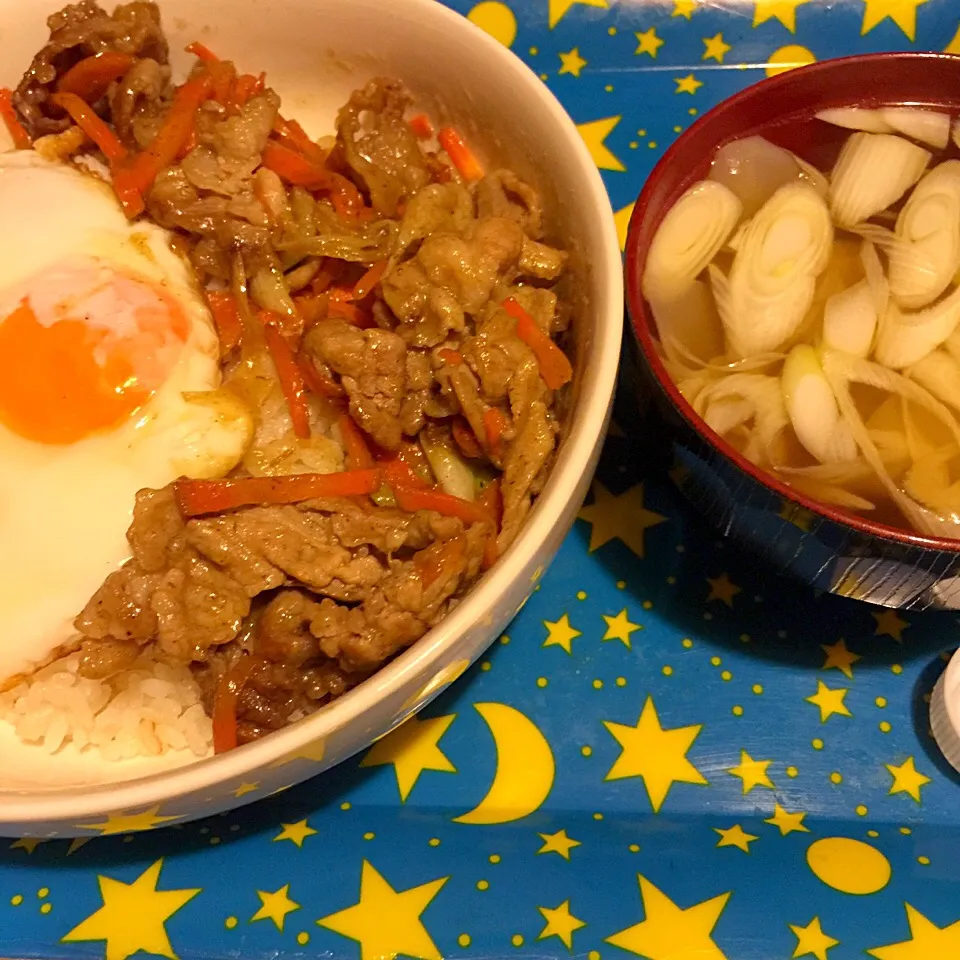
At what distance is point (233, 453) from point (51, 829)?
660 mm

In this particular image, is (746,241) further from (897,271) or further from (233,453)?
(233,453)

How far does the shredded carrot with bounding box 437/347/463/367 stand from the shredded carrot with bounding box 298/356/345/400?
0.19 meters

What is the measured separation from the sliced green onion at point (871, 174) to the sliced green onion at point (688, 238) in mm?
214

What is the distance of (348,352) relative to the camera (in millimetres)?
1479

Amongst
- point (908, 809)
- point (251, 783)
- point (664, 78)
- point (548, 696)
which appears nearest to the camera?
point (251, 783)

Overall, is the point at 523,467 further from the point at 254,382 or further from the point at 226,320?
the point at 226,320

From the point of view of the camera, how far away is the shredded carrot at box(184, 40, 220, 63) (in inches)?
76.7

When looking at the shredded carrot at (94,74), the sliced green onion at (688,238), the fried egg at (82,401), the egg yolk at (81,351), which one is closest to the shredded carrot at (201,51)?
the shredded carrot at (94,74)

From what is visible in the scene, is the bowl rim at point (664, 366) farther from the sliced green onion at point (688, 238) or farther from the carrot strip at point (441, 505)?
the carrot strip at point (441, 505)

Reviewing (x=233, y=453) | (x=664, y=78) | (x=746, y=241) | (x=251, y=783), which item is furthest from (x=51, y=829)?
(x=664, y=78)

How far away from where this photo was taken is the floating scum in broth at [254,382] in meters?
1.41

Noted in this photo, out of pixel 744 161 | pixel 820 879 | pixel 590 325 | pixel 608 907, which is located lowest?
pixel 608 907

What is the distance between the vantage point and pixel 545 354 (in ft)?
4.99

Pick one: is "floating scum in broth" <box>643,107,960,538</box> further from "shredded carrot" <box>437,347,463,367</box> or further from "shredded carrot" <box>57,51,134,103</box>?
"shredded carrot" <box>57,51,134,103</box>
